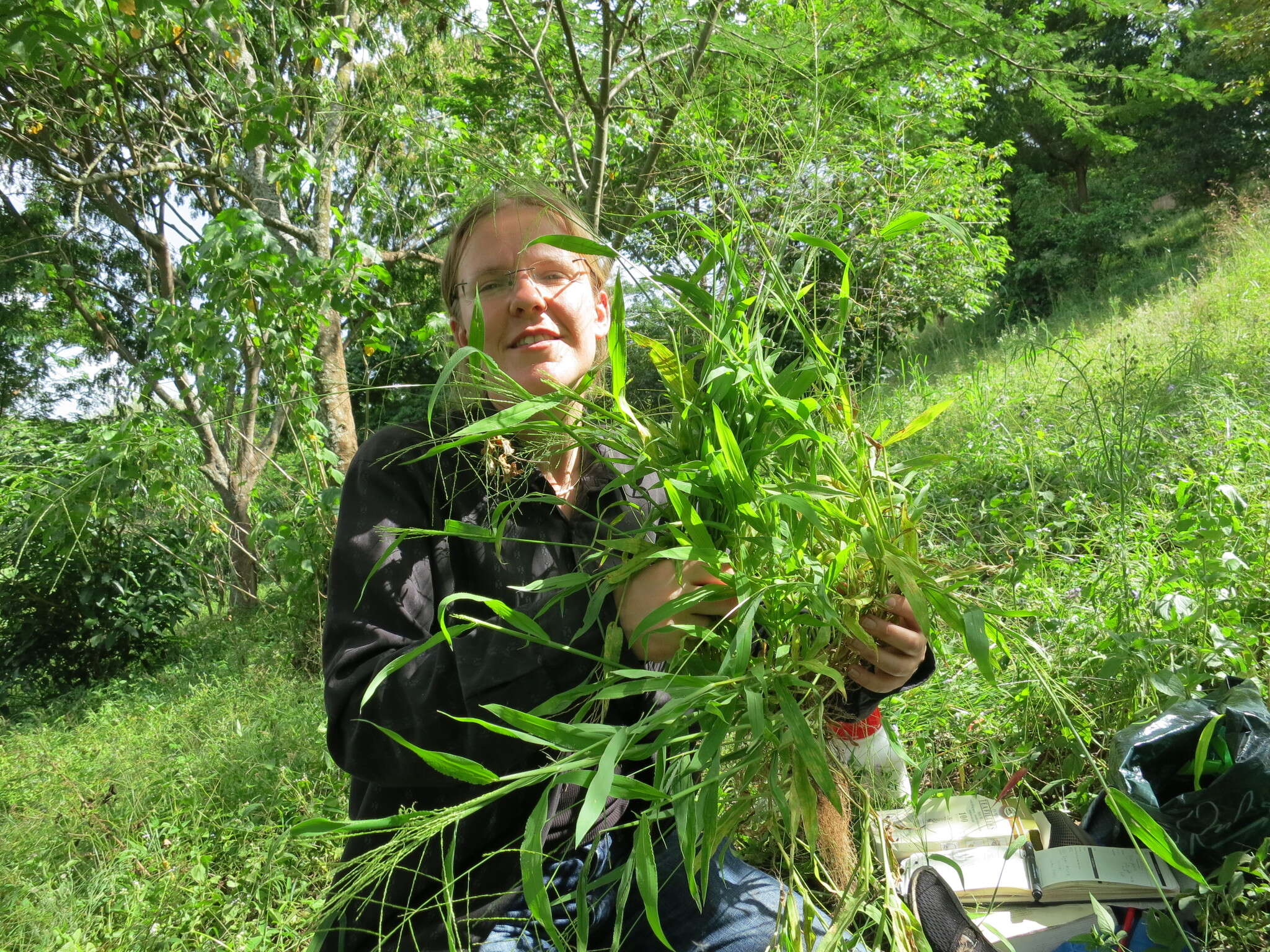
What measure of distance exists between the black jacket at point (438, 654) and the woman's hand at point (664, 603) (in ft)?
0.19

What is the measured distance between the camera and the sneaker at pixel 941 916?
1.29 m

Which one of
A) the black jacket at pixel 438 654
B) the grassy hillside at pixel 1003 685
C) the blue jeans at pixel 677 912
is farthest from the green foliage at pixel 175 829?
the blue jeans at pixel 677 912

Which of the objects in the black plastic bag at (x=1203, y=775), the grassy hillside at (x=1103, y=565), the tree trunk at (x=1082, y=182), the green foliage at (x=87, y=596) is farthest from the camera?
the tree trunk at (x=1082, y=182)

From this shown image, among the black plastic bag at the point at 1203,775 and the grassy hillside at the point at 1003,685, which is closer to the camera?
the black plastic bag at the point at 1203,775

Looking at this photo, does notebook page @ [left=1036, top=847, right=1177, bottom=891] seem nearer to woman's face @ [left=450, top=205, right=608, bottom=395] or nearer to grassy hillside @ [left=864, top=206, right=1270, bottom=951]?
grassy hillside @ [left=864, top=206, right=1270, bottom=951]

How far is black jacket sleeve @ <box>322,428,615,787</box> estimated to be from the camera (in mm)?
1069

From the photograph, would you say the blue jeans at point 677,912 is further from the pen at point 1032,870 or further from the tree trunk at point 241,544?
the tree trunk at point 241,544

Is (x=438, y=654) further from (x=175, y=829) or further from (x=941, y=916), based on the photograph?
(x=175, y=829)

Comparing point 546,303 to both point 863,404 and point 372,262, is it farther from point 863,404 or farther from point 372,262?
point 372,262

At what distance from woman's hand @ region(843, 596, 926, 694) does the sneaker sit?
0.50 m

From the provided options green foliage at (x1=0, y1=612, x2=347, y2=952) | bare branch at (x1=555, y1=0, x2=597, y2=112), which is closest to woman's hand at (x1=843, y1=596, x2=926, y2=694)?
green foliage at (x1=0, y1=612, x2=347, y2=952)

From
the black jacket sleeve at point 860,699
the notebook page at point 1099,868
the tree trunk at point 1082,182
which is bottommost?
the notebook page at point 1099,868

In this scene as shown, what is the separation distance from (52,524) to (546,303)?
5.47m

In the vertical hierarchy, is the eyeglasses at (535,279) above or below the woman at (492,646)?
above
